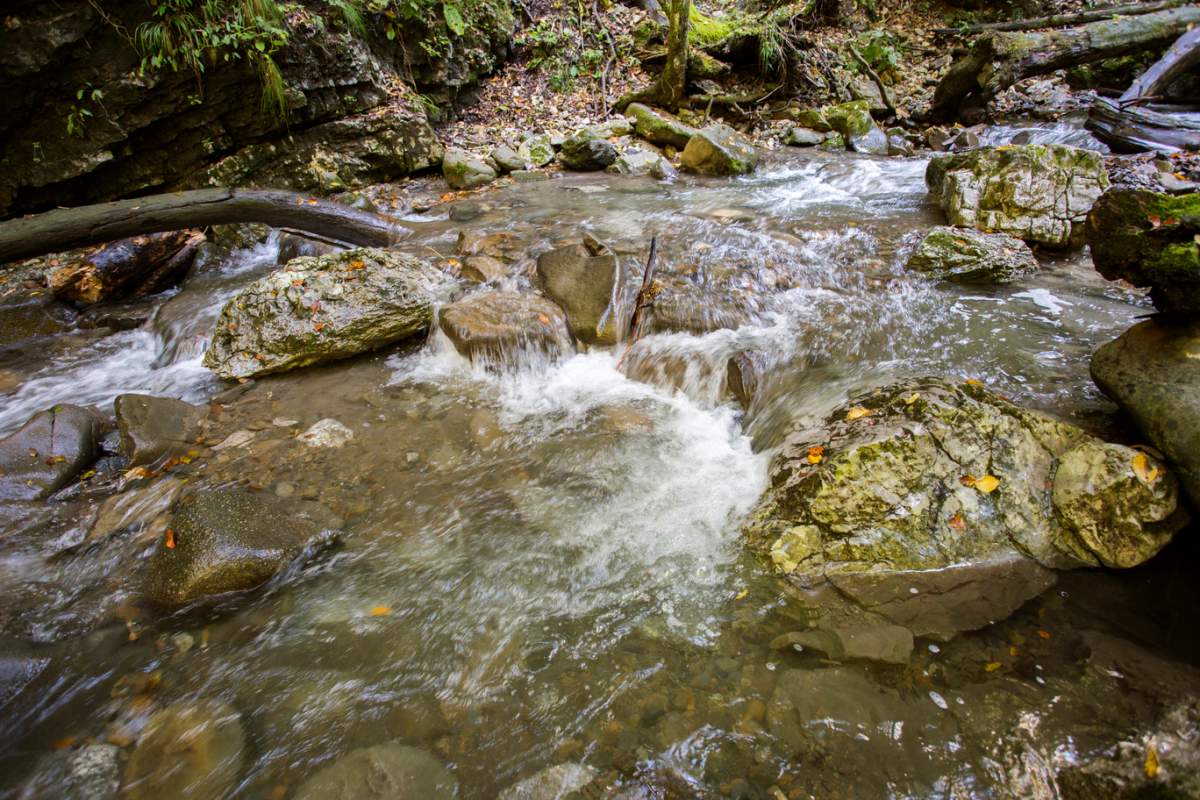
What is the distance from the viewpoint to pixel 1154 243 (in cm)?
257

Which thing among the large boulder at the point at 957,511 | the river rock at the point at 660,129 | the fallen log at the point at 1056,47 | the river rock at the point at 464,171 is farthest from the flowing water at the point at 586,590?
the fallen log at the point at 1056,47

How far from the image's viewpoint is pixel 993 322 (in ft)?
14.4

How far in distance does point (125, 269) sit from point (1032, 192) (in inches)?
398

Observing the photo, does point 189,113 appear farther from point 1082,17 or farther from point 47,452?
point 1082,17

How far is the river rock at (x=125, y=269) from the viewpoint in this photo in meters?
5.91

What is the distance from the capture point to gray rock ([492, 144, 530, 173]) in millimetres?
9047

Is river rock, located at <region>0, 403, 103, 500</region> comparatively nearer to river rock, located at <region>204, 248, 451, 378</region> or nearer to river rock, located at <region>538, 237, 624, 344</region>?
river rock, located at <region>204, 248, 451, 378</region>

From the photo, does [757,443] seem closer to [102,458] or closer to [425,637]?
[425,637]

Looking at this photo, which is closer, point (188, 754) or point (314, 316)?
point (188, 754)

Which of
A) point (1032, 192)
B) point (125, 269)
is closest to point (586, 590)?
point (1032, 192)

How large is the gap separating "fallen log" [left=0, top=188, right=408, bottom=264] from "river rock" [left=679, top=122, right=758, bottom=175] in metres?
5.17

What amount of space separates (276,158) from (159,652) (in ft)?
23.8

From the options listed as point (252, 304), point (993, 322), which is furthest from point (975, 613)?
point (252, 304)

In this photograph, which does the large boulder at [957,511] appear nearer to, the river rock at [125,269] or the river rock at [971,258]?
the river rock at [971,258]
